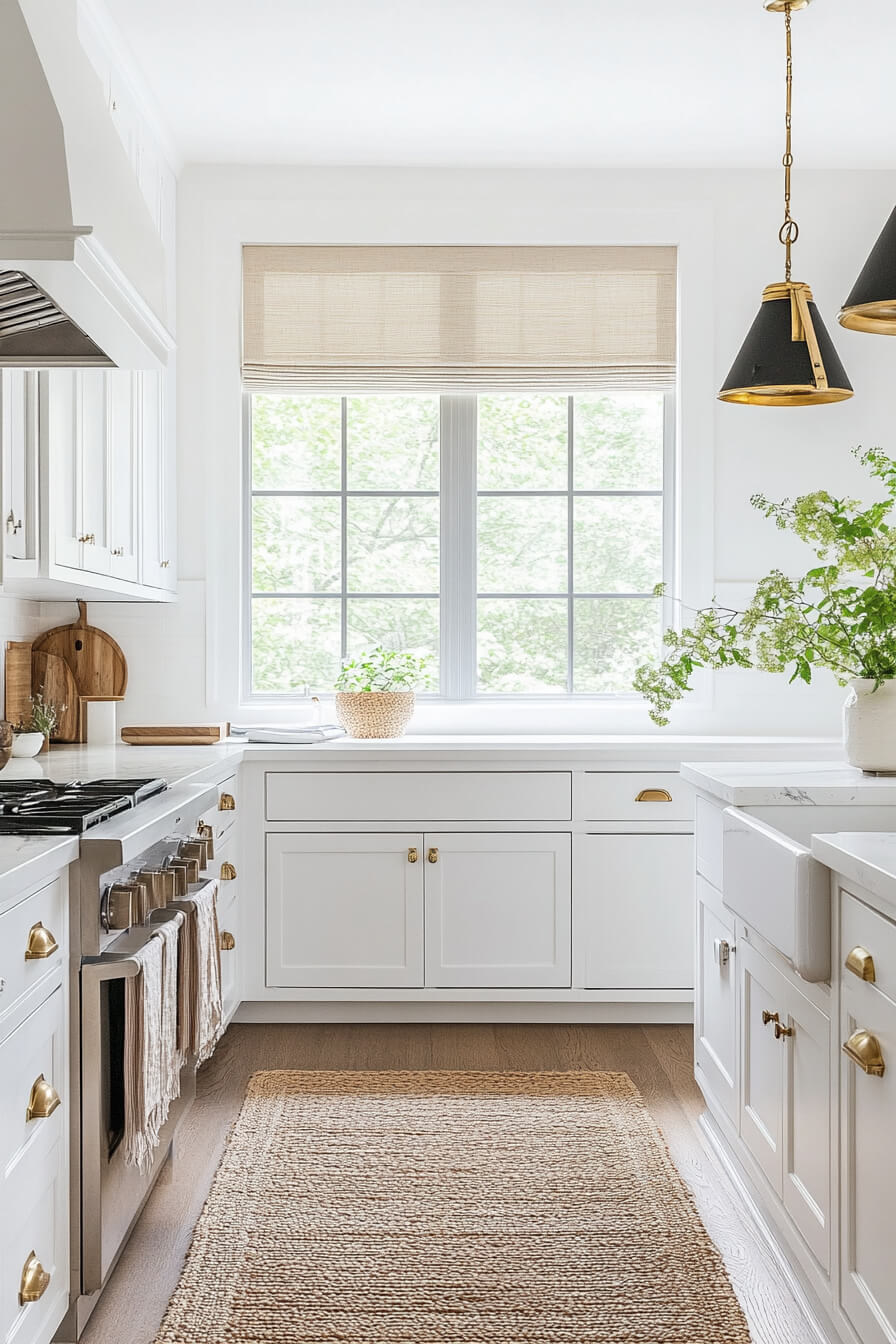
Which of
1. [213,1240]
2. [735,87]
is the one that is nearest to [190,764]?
[213,1240]

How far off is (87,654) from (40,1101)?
233 cm

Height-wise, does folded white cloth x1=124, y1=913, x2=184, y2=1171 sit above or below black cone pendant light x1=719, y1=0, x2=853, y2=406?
below

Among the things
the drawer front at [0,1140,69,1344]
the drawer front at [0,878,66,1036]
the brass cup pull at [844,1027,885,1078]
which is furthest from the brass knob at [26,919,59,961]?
the brass cup pull at [844,1027,885,1078]

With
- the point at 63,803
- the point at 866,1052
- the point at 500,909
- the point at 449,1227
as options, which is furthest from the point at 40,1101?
the point at 500,909

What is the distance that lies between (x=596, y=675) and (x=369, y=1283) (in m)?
2.40

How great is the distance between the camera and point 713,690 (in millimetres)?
4000

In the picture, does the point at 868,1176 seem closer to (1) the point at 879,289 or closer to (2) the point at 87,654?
(1) the point at 879,289

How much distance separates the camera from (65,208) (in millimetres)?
1586

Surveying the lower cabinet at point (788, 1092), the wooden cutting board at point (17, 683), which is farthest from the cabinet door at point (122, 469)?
the lower cabinet at point (788, 1092)

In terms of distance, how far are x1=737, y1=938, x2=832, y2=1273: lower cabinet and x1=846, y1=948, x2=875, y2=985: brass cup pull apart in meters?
0.19

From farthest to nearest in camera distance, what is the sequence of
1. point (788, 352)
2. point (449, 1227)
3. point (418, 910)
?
point (418, 910) → point (788, 352) → point (449, 1227)

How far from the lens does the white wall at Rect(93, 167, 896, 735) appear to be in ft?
12.9

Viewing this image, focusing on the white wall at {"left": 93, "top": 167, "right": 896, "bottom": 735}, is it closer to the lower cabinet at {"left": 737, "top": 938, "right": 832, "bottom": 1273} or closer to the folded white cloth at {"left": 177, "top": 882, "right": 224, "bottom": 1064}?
the folded white cloth at {"left": 177, "top": 882, "right": 224, "bottom": 1064}

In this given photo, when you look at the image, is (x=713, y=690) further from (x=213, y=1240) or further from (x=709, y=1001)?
(x=213, y=1240)
